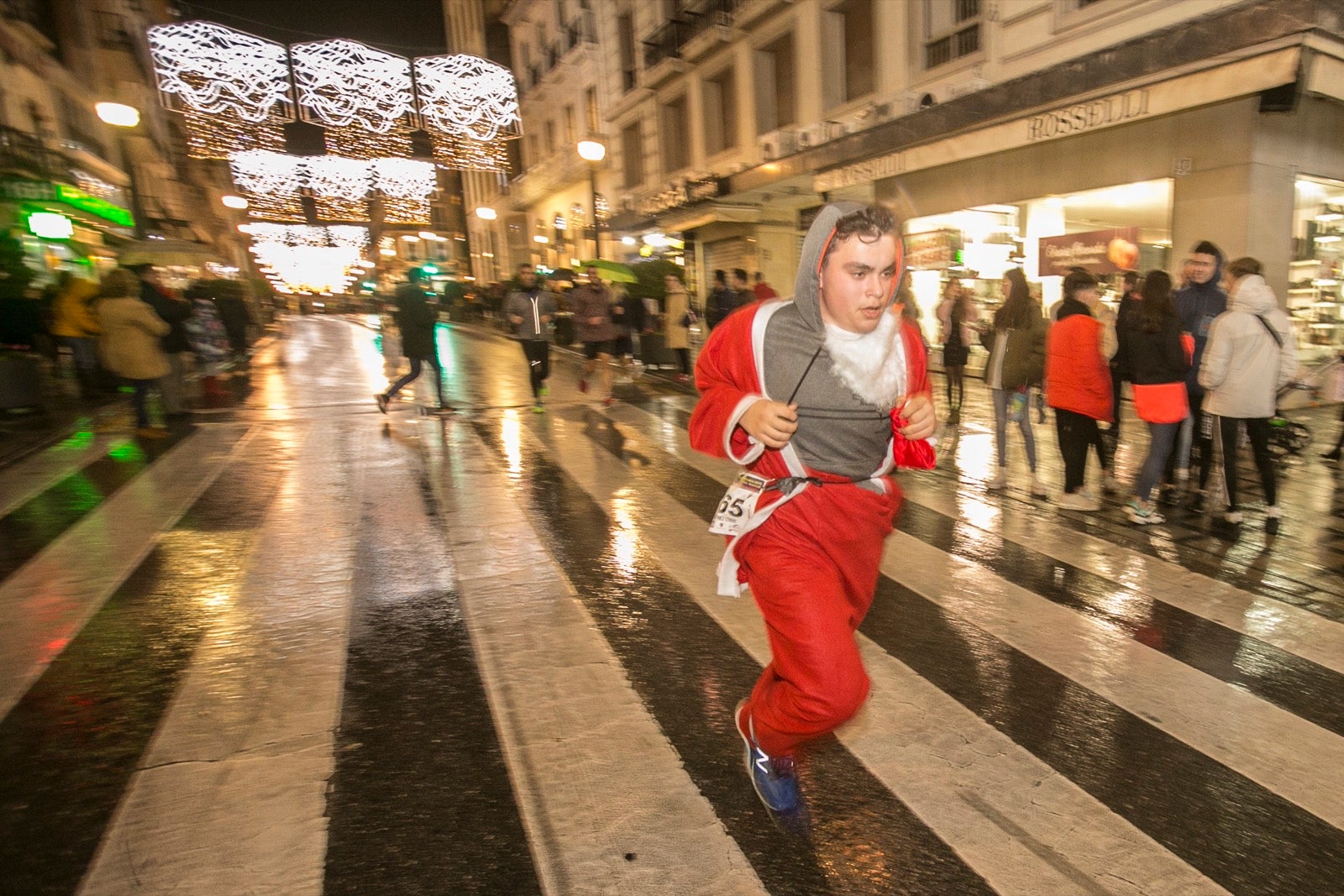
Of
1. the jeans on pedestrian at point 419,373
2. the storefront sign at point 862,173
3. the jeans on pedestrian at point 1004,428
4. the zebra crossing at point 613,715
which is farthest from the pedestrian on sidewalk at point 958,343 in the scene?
the jeans on pedestrian at point 419,373

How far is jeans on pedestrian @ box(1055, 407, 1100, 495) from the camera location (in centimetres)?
587

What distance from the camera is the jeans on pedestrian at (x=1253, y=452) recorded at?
5309 mm

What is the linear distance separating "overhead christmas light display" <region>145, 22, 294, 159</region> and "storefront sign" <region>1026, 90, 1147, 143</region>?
482 inches

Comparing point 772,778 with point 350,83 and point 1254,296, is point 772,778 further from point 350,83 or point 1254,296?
point 350,83

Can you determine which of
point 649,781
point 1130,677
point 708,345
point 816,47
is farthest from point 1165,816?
point 816,47

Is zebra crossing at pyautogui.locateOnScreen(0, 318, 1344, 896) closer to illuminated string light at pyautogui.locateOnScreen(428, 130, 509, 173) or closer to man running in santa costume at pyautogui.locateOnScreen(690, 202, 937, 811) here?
man running in santa costume at pyautogui.locateOnScreen(690, 202, 937, 811)

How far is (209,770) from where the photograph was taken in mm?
2773

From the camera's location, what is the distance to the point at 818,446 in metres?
2.33

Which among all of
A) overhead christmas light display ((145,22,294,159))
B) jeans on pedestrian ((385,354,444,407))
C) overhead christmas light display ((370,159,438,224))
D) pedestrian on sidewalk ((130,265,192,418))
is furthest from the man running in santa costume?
overhead christmas light display ((370,159,438,224))

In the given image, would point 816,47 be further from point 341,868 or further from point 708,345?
point 341,868

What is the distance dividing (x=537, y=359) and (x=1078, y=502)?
761 cm

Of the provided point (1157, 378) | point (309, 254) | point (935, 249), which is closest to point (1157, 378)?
point (1157, 378)

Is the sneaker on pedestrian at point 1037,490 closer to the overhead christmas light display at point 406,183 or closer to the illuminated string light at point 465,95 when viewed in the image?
the illuminated string light at point 465,95

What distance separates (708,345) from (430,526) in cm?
389
